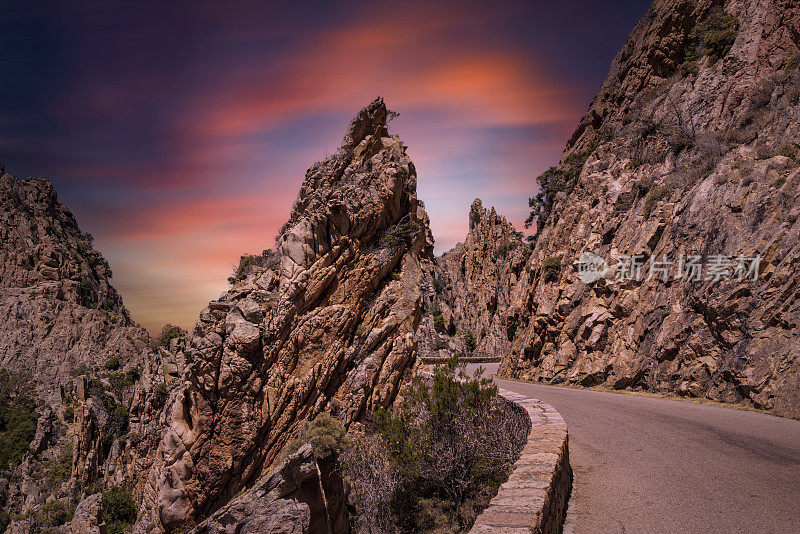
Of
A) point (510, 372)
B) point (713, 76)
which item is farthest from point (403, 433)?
point (713, 76)

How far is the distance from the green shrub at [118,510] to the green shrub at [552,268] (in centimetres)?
3825

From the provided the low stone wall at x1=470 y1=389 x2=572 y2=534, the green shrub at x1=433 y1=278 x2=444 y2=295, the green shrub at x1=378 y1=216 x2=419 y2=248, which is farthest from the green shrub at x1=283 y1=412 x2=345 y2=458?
the green shrub at x1=433 y1=278 x2=444 y2=295

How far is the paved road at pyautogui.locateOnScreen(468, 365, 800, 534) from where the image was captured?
4922 millimetres

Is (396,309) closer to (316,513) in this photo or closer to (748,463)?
(316,513)

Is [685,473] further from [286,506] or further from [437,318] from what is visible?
[437,318]

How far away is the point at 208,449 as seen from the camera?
15.6 m

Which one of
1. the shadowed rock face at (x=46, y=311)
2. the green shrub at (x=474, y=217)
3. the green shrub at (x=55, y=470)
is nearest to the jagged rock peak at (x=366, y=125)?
the green shrub at (x=474, y=217)

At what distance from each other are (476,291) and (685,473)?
61.8 meters

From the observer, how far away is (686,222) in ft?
55.3

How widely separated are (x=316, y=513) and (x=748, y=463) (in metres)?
9.04

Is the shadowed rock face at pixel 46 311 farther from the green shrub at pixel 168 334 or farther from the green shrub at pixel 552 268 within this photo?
the green shrub at pixel 552 268

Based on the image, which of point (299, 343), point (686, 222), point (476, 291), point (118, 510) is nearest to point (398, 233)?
point (299, 343)

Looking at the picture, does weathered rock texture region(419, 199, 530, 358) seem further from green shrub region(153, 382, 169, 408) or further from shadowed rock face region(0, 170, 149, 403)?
shadowed rock face region(0, 170, 149, 403)

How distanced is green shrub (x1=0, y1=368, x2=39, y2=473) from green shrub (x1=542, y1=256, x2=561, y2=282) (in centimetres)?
6796
